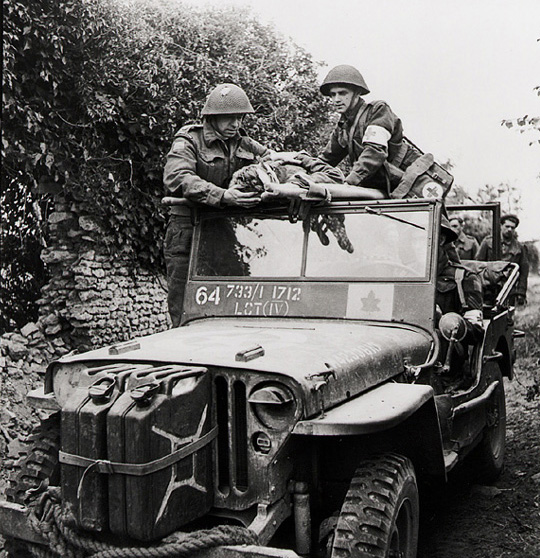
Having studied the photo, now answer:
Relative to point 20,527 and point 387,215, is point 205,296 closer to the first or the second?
point 387,215

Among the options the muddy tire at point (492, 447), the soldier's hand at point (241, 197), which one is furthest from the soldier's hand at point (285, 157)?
the muddy tire at point (492, 447)

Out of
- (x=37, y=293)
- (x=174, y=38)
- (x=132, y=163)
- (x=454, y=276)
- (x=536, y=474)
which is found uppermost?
(x=174, y=38)

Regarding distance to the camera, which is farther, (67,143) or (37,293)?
(37,293)

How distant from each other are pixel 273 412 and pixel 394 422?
0.46 m

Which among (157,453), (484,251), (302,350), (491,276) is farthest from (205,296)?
(484,251)

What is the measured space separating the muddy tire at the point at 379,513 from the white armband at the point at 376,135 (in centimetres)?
240

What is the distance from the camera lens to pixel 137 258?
8586 mm

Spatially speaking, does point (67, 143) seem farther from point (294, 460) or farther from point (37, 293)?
point (294, 460)

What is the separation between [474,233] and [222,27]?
19.9 feet

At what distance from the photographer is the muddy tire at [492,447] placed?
4.89m

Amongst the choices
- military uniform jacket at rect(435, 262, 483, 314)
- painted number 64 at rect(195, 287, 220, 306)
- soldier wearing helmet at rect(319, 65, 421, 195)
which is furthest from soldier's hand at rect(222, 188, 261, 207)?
military uniform jacket at rect(435, 262, 483, 314)

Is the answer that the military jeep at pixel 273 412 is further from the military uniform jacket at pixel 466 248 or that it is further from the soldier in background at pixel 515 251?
the soldier in background at pixel 515 251

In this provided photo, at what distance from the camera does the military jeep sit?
254 centimetres

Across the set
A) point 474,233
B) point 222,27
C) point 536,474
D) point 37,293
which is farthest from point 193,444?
point 474,233
